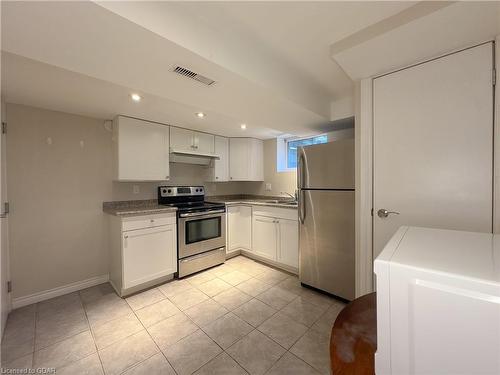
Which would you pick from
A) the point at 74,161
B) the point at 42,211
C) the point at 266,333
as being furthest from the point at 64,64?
the point at 266,333

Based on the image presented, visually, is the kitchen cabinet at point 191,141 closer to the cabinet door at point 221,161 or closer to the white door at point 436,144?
the cabinet door at point 221,161

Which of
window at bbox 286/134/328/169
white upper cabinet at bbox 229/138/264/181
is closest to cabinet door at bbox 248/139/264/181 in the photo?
white upper cabinet at bbox 229/138/264/181

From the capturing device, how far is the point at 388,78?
1561mm

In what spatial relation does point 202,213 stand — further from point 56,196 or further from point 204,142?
point 56,196

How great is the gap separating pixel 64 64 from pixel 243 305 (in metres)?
2.34

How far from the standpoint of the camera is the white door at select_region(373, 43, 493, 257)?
49.4 inches

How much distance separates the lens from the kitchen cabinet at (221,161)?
11.5 feet

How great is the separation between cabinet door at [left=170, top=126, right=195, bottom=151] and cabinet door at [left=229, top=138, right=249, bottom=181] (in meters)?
0.80

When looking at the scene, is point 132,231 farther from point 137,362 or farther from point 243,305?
point 243,305

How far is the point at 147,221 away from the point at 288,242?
178cm

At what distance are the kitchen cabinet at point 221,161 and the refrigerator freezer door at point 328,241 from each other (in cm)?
163

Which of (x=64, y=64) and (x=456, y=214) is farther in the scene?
(x=456, y=214)

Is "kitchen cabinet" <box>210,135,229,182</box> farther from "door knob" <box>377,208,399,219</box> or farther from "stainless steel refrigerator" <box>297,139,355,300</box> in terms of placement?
"door knob" <box>377,208,399,219</box>

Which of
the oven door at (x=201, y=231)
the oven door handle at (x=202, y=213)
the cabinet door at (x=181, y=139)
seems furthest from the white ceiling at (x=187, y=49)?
the oven door at (x=201, y=231)
